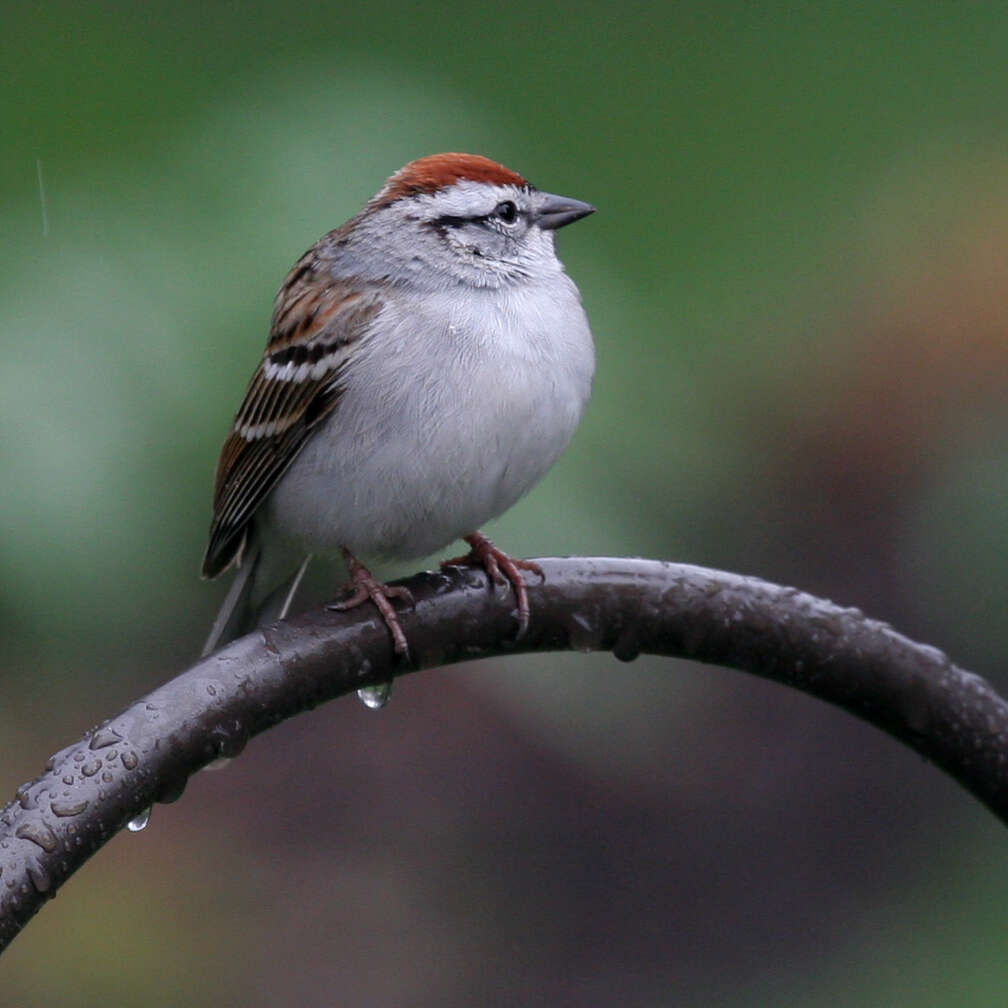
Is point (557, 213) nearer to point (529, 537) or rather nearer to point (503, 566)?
point (529, 537)

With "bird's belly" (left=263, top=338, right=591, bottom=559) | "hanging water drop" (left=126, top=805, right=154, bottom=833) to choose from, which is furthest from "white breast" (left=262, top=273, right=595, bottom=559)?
"hanging water drop" (left=126, top=805, right=154, bottom=833)

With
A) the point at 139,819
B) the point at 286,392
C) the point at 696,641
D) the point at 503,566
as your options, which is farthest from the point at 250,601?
the point at 139,819

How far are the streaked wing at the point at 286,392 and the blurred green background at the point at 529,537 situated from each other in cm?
20

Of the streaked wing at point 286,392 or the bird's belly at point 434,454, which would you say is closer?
the bird's belly at point 434,454

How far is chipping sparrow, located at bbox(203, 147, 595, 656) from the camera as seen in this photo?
2186 mm

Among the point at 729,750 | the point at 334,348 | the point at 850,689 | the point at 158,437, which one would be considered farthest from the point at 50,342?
the point at 729,750

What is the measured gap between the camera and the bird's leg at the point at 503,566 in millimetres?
1714

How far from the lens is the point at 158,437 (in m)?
2.74

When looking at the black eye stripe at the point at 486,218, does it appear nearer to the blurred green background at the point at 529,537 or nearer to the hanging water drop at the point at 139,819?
the blurred green background at the point at 529,537

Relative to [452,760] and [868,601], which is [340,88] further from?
[868,601]

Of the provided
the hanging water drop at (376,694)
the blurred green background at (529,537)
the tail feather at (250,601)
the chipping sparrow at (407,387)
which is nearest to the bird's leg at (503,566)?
the chipping sparrow at (407,387)

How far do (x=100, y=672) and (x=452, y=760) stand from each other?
0.94 m

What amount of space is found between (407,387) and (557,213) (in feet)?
1.55

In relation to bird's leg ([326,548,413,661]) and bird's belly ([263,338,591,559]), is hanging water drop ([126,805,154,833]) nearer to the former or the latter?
bird's leg ([326,548,413,661])
